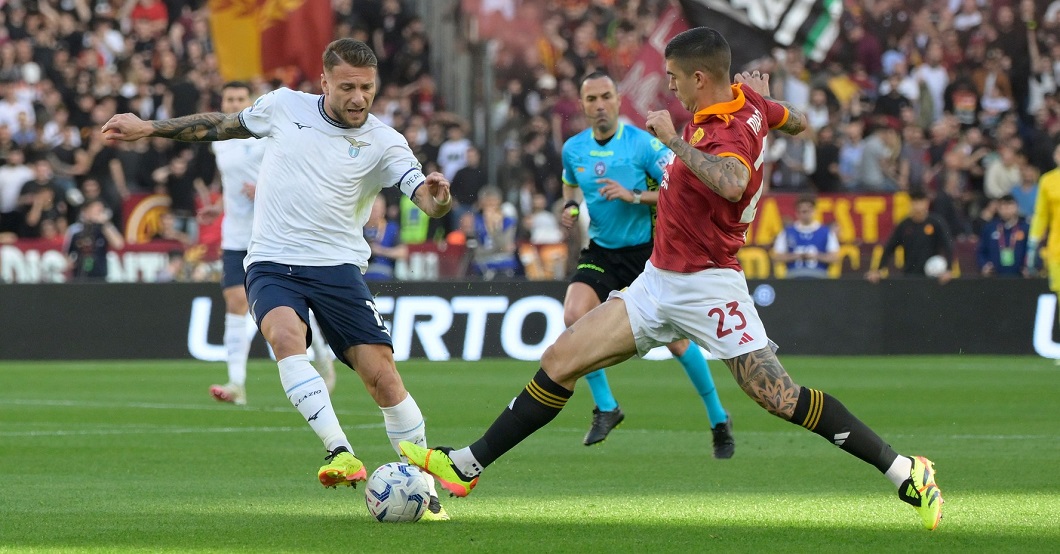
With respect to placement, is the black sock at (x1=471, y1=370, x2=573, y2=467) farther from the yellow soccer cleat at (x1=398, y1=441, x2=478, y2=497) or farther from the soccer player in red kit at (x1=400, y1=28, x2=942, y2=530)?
the yellow soccer cleat at (x1=398, y1=441, x2=478, y2=497)

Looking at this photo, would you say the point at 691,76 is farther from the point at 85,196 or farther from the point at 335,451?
the point at 85,196

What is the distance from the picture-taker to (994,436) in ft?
36.6

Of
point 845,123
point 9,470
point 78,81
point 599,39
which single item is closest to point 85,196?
point 78,81

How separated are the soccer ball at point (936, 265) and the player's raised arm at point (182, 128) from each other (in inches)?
539

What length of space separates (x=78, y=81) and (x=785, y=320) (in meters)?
11.2

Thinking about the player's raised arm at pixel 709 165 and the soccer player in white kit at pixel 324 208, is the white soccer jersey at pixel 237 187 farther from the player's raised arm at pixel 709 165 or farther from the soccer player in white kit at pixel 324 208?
the player's raised arm at pixel 709 165

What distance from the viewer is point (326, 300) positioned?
7.50 meters

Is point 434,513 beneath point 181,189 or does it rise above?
beneath

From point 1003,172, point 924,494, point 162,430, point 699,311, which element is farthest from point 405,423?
point 1003,172

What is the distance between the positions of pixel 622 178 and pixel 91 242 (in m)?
11.7

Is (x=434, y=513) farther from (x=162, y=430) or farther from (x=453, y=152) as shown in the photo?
(x=453, y=152)

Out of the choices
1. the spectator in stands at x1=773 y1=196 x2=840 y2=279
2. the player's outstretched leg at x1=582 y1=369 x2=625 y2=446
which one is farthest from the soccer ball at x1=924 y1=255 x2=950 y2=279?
the player's outstretched leg at x1=582 y1=369 x2=625 y2=446

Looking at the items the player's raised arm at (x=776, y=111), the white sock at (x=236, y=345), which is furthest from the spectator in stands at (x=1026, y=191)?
the player's raised arm at (x=776, y=111)

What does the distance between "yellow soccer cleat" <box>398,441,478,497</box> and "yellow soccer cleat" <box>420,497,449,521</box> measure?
12 centimetres
